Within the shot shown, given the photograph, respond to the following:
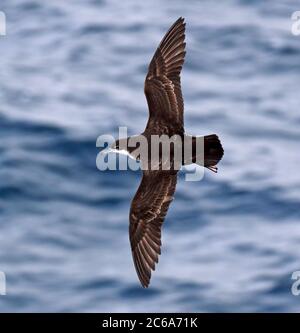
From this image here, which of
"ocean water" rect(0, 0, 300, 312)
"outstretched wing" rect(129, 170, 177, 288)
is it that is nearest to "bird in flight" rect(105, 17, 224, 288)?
"outstretched wing" rect(129, 170, 177, 288)

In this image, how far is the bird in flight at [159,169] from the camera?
1087cm

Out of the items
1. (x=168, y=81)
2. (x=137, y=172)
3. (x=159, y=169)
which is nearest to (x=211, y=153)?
(x=159, y=169)

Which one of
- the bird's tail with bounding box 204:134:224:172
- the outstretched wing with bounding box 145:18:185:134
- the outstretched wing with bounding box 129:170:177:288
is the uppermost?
the outstretched wing with bounding box 145:18:185:134

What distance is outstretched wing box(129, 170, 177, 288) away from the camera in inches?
427

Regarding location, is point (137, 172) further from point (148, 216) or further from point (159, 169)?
point (159, 169)

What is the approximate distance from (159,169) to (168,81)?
0.95 metres

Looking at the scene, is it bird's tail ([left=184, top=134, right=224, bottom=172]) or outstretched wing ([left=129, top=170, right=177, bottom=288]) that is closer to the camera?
bird's tail ([left=184, top=134, right=224, bottom=172])

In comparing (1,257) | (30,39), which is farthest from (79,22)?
(1,257)

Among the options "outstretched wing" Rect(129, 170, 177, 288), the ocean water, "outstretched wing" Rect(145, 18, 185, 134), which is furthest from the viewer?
the ocean water

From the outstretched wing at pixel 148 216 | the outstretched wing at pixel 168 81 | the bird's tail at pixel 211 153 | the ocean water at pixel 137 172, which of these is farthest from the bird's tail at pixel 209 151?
the ocean water at pixel 137 172

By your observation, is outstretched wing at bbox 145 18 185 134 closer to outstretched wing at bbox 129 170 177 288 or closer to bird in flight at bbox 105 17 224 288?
bird in flight at bbox 105 17 224 288

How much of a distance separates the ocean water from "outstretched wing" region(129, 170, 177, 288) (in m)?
1.96

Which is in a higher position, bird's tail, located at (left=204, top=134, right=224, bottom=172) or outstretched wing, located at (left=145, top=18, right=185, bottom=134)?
outstretched wing, located at (left=145, top=18, right=185, bottom=134)
